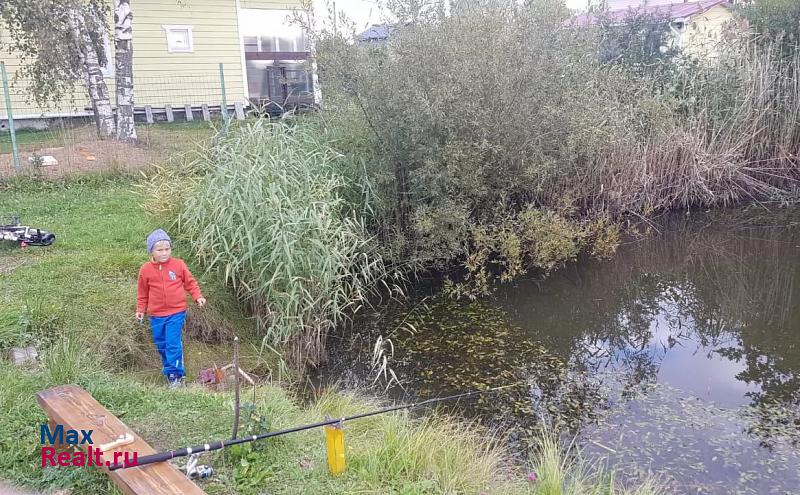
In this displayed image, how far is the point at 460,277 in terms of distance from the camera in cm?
710

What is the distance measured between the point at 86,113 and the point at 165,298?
33.8 ft

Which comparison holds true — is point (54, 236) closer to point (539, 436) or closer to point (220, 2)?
point (539, 436)

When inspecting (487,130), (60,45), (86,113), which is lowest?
(487,130)

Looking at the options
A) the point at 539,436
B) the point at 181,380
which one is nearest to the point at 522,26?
the point at 539,436

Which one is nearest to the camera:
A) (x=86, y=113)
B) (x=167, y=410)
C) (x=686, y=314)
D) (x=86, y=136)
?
(x=167, y=410)

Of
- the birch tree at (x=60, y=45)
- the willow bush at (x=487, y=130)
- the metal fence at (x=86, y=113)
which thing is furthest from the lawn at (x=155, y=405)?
the birch tree at (x=60, y=45)

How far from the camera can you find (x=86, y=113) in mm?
12695

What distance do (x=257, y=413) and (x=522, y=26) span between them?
5072mm

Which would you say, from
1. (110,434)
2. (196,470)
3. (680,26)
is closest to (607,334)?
(196,470)

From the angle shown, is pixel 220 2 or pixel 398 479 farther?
pixel 220 2

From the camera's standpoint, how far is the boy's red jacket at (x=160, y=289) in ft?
13.3

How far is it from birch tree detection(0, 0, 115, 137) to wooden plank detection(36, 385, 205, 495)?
8.07m

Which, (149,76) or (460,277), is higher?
(149,76)

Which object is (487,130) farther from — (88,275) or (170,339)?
(88,275)
